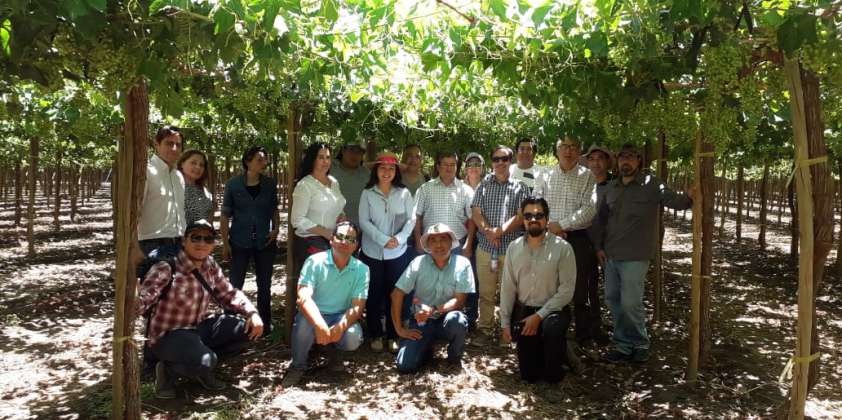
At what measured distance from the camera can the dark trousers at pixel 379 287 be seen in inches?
203

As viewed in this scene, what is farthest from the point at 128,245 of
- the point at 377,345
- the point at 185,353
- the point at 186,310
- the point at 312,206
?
the point at 377,345

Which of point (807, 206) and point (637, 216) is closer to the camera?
point (807, 206)

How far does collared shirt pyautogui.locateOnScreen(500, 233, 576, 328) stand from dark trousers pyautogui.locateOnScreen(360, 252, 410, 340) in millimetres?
1131

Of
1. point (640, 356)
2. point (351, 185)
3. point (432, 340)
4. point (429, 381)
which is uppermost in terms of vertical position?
point (351, 185)

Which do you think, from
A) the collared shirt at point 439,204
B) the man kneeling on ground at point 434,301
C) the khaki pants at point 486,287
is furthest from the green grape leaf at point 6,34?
the khaki pants at point 486,287

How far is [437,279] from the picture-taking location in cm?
471

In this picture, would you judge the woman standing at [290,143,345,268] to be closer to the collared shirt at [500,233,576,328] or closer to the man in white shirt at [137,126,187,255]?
the man in white shirt at [137,126,187,255]

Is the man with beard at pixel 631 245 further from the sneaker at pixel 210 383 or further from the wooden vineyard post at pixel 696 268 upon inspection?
the sneaker at pixel 210 383

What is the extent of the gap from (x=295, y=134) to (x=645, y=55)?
10.5ft

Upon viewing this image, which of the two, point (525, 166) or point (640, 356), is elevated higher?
point (525, 166)

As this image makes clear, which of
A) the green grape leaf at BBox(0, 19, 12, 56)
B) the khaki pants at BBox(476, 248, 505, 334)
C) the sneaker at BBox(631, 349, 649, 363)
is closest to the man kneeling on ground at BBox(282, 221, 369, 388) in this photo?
the khaki pants at BBox(476, 248, 505, 334)

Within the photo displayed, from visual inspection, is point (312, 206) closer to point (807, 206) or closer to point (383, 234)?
point (383, 234)

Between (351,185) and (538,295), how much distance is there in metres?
2.29

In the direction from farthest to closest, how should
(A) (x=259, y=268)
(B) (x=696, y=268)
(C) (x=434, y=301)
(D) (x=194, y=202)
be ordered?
(A) (x=259, y=268), (D) (x=194, y=202), (C) (x=434, y=301), (B) (x=696, y=268)
